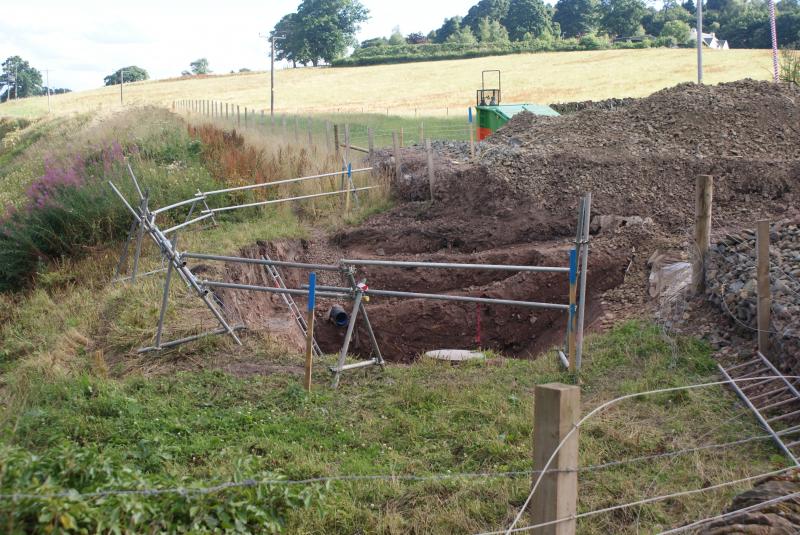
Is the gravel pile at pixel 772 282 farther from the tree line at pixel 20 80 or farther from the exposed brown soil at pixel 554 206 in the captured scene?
the tree line at pixel 20 80

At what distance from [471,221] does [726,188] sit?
4.69 metres

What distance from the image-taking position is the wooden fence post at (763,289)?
6941 mm

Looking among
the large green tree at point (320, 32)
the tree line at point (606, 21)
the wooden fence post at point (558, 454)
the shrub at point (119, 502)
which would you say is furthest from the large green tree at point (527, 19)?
the wooden fence post at point (558, 454)

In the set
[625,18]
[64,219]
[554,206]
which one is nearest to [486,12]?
[625,18]

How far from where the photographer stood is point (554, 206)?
14766mm

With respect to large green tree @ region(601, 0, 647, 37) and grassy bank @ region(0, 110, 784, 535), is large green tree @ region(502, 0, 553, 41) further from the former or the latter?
grassy bank @ region(0, 110, 784, 535)

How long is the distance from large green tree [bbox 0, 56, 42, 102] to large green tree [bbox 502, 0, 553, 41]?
210 ft

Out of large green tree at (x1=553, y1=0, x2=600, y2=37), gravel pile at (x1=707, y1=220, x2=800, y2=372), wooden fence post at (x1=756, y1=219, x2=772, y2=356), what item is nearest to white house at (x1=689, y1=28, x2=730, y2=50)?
large green tree at (x1=553, y1=0, x2=600, y2=37)

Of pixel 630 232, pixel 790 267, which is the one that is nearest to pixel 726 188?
pixel 630 232

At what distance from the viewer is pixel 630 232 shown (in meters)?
11.6

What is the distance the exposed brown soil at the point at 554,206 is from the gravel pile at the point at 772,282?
1313 millimetres

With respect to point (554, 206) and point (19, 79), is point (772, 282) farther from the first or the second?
point (19, 79)

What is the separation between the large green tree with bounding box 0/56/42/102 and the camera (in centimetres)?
10575

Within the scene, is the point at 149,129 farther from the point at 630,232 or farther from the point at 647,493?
the point at 647,493
